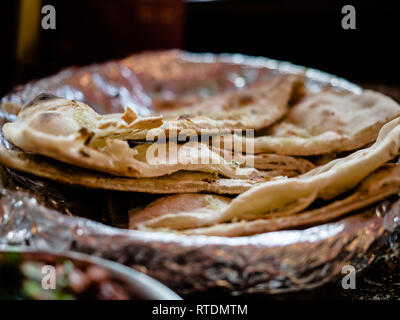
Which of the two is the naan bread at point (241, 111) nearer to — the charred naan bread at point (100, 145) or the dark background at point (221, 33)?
the charred naan bread at point (100, 145)

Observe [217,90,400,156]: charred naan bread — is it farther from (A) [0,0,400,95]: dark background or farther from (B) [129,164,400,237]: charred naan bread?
(A) [0,0,400,95]: dark background

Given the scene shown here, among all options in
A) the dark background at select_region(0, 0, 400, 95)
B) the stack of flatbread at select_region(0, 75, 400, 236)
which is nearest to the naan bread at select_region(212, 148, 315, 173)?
the stack of flatbread at select_region(0, 75, 400, 236)

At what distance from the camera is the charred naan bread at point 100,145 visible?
809 mm

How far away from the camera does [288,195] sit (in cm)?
80

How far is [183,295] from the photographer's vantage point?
73 cm

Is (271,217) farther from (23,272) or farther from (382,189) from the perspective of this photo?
(23,272)

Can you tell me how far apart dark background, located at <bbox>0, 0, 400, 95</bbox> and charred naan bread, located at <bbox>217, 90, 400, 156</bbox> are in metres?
0.85

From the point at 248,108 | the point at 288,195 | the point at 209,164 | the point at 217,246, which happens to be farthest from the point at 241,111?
the point at 217,246

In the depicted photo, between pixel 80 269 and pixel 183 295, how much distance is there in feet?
0.70

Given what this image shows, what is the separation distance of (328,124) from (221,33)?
4.87ft

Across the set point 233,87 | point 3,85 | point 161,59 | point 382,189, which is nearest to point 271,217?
point 382,189

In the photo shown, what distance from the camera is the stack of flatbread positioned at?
798mm

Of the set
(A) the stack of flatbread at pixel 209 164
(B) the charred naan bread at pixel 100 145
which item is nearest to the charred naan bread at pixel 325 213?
(A) the stack of flatbread at pixel 209 164

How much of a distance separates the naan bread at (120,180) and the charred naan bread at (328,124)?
0.46ft
